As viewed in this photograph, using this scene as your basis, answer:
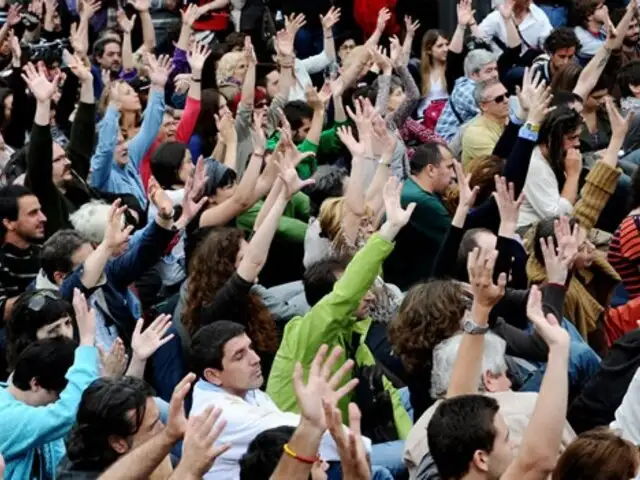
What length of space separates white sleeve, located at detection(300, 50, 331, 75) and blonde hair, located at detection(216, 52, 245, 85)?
96 centimetres

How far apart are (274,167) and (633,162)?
83.6 inches

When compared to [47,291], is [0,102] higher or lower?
lower

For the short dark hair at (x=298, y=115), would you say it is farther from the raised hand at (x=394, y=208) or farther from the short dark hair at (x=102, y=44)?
the raised hand at (x=394, y=208)

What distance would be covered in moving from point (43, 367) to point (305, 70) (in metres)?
6.34

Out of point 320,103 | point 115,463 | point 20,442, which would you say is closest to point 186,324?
point 20,442

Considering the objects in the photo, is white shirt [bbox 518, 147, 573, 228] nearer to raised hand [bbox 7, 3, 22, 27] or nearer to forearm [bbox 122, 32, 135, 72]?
forearm [bbox 122, 32, 135, 72]

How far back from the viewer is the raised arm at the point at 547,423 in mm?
4391

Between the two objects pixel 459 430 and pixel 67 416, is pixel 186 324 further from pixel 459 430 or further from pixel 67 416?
pixel 459 430

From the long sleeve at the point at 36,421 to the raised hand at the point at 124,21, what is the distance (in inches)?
264

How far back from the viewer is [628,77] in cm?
955

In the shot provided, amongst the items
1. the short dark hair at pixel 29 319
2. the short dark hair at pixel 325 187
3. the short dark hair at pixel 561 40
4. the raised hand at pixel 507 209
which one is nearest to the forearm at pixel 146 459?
the short dark hair at pixel 29 319

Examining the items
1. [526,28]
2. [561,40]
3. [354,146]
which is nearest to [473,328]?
[354,146]

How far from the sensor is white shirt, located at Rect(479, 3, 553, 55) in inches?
459

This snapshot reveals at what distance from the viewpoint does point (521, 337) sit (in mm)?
6172
